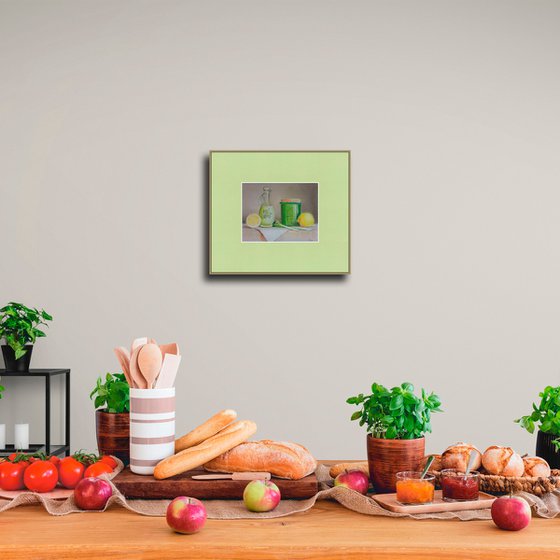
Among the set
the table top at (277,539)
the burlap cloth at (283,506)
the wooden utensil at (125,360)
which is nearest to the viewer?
the table top at (277,539)

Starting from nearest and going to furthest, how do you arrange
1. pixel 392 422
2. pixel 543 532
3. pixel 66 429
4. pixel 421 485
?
pixel 543 532
pixel 421 485
pixel 392 422
pixel 66 429

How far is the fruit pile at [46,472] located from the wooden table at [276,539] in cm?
14

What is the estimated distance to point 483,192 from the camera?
3.24m

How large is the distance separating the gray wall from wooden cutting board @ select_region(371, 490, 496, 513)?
1.77 meters

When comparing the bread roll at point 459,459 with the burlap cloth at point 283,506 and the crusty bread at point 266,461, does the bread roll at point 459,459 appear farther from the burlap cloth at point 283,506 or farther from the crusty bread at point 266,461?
the crusty bread at point 266,461

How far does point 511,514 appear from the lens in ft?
4.16

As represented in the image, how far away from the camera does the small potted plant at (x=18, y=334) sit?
9.67 feet

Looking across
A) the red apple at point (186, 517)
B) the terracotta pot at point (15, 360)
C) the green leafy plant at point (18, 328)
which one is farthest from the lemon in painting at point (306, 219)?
→ the red apple at point (186, 517)

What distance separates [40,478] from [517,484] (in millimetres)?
1011

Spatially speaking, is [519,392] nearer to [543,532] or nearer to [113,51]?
[543,532]

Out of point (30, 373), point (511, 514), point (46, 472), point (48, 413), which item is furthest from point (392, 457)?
point (30, 373)

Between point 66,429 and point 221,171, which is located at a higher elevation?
point 221,171

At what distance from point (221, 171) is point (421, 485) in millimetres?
2090

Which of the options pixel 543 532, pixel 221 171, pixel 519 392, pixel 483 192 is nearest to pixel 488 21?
pixel 483 192
